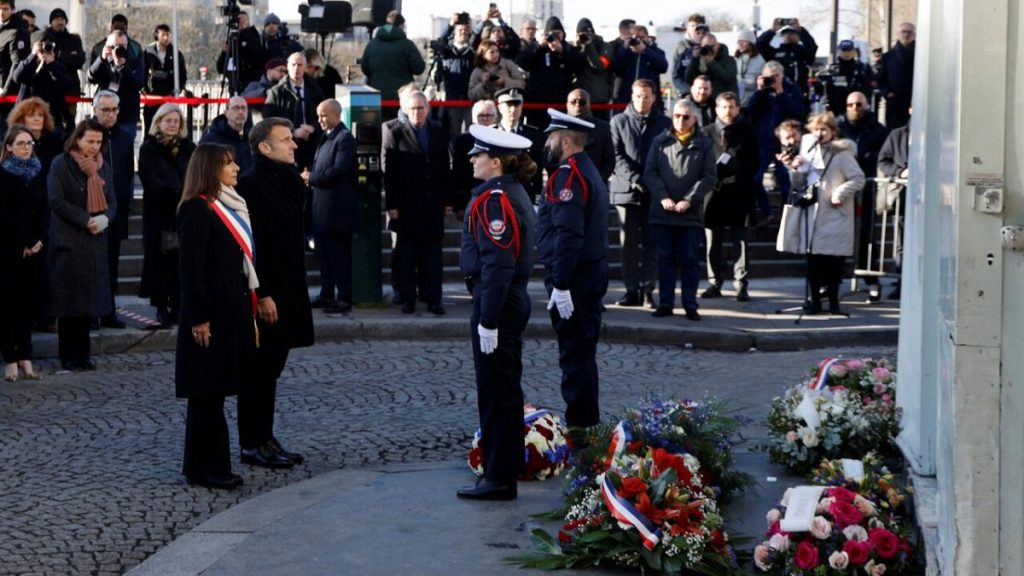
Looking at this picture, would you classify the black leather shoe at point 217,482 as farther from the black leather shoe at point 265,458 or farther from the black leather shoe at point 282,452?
the black leather shoe at point 282,452

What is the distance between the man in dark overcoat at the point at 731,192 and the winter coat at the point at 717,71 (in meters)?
4.01

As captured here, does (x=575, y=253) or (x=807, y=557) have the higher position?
(x=575, y=253)

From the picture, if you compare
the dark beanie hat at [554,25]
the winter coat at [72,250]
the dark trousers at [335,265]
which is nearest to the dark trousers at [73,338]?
the winter coat at [72,250]

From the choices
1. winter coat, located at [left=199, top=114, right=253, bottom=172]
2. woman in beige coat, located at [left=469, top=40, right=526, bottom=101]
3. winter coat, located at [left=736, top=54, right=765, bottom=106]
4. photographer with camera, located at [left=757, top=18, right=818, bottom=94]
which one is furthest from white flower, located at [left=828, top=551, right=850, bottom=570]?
winter coat, located at [left=736, top=54, right=765, bottom=106]

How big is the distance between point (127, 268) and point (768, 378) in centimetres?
705

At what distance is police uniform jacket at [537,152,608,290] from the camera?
9.29 m

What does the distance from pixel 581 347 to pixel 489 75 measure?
9.08 m

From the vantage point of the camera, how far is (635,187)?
49.2ft

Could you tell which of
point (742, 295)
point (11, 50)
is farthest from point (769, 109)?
point (11, 50)

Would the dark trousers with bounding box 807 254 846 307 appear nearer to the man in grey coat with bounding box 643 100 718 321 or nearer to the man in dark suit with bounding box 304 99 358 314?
the man in grey coat with bounding box 643 100 718 321

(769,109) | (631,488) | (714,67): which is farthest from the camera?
(714,67)

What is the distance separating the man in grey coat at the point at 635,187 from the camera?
15.0m

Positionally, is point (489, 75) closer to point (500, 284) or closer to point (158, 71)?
point (158, 71)

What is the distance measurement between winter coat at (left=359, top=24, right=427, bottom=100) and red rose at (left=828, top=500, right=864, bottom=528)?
44.1 ft
